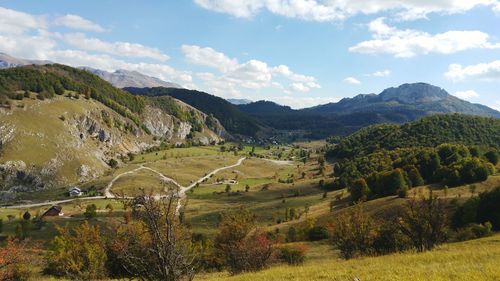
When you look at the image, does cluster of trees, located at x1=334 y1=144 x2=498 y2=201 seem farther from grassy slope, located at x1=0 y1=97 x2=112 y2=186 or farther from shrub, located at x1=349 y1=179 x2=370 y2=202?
grassy slope, located at x1=0 y1=97 x2=112 y2=186

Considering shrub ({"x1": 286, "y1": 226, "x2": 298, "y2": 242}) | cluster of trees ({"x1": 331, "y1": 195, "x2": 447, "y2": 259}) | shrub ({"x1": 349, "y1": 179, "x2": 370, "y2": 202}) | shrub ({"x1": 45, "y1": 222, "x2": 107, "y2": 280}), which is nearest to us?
cluster of trees ({"x1": 331, "y1": 195, "x2": 447, "y2": 259})

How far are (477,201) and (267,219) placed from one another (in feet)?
199

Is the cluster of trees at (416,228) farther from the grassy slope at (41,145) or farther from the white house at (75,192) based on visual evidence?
the grassy slope at (41,145)

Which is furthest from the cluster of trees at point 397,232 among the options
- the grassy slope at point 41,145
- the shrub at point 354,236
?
the grassy slope at point 41,145

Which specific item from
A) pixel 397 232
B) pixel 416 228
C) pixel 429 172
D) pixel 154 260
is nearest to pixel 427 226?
pixel 416 228

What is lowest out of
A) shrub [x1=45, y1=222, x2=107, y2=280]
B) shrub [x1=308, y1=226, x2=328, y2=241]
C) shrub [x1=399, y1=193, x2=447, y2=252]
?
shrub [x1=308, y1=226, x2=328, y2=241]

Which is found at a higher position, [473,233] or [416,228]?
[416,228]

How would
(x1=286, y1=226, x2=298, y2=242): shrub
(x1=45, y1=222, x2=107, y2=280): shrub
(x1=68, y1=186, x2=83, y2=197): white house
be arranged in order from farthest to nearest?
(x1=68, y1=186, x2=83, y2=197): white house < (x1=286, y1=226, x2=298, y2=242): shrub < (x1=45, y1=222, x2=107, y2=280): shrub

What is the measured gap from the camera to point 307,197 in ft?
468

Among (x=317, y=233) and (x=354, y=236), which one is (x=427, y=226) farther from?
(x=317, y=233)

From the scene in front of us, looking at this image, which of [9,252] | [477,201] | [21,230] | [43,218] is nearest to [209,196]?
[43,218]

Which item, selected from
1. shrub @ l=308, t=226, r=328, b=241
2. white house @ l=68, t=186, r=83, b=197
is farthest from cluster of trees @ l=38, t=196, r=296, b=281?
white house @ l=68, t=186, r=83, b=197

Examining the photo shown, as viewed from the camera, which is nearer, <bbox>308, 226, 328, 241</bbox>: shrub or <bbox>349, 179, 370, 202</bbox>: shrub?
<bbox>308, 226, 328, 241</bbox>: shrub

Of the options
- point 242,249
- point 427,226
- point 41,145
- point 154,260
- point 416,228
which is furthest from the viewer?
point 41,145
